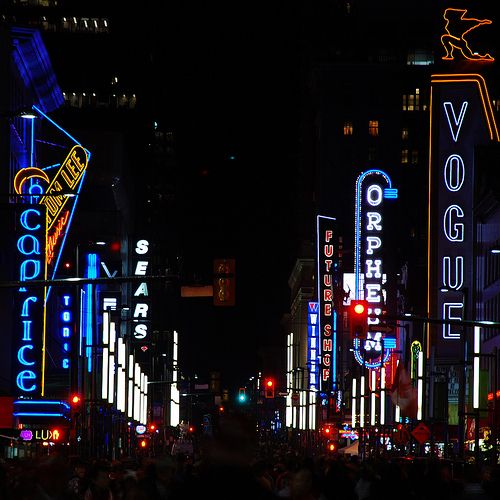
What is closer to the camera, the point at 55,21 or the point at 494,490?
the point at 494,490

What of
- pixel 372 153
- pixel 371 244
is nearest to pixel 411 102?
pixel 372 153

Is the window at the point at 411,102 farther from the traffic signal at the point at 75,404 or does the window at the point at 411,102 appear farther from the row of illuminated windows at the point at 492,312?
the traffic signal at the point at 75,404

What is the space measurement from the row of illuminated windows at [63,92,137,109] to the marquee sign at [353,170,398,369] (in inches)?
1415

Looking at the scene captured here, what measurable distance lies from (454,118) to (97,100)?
2291 inches

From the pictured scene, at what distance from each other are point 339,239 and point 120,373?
5829 cm

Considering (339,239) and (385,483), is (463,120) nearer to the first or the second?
(339,239)

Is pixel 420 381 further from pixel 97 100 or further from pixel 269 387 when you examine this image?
pixel 97 100

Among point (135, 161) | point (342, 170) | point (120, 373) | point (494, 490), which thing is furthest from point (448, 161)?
point (342, 170)

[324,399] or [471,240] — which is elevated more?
[471,240]

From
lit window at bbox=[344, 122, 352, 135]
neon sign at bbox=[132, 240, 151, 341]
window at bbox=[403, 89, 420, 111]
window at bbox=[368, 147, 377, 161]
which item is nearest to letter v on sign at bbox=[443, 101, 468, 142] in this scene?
neon sign at bbox=[132, 240, 151, 341]

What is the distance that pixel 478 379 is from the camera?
5356 cm

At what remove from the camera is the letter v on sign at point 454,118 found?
80750 millimetres

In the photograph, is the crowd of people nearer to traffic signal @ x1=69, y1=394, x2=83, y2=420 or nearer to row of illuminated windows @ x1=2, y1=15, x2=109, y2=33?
traffic signal @ x1=69, y1=394, x2=83, y2=420

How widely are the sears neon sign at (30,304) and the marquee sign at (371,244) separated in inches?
1573
